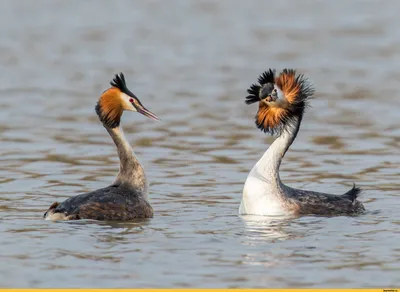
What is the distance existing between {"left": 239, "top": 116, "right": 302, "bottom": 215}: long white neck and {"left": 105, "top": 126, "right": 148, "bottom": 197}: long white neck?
128cm

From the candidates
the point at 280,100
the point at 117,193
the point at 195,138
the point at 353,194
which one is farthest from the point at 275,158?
the point at 195,138

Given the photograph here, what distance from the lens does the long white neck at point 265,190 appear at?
14.7 meters

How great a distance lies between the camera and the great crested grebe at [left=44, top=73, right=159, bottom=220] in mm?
13922

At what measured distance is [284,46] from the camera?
102ft

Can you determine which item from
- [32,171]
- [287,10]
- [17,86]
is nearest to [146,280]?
[32,171]

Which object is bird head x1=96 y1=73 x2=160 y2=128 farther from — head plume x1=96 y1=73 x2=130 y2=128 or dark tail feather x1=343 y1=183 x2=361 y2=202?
dark tail feather x1=343 y1=183 x2=361 y2=202

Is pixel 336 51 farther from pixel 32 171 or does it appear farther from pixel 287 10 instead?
pixel 32 171

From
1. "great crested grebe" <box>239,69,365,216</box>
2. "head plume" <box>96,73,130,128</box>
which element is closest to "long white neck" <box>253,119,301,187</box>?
"great crested grebe" <box>239,69,365,216</box>

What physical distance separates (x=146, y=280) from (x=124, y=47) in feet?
65.8

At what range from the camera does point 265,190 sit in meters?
14.8

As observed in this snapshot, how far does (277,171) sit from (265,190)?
369mm

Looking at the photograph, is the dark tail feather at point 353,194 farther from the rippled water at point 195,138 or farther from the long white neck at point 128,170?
the long white neck at point 128,170

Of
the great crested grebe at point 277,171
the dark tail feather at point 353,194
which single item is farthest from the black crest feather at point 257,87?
the dark tail feather at point 353,194

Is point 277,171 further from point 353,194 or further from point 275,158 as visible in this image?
point 353,194
